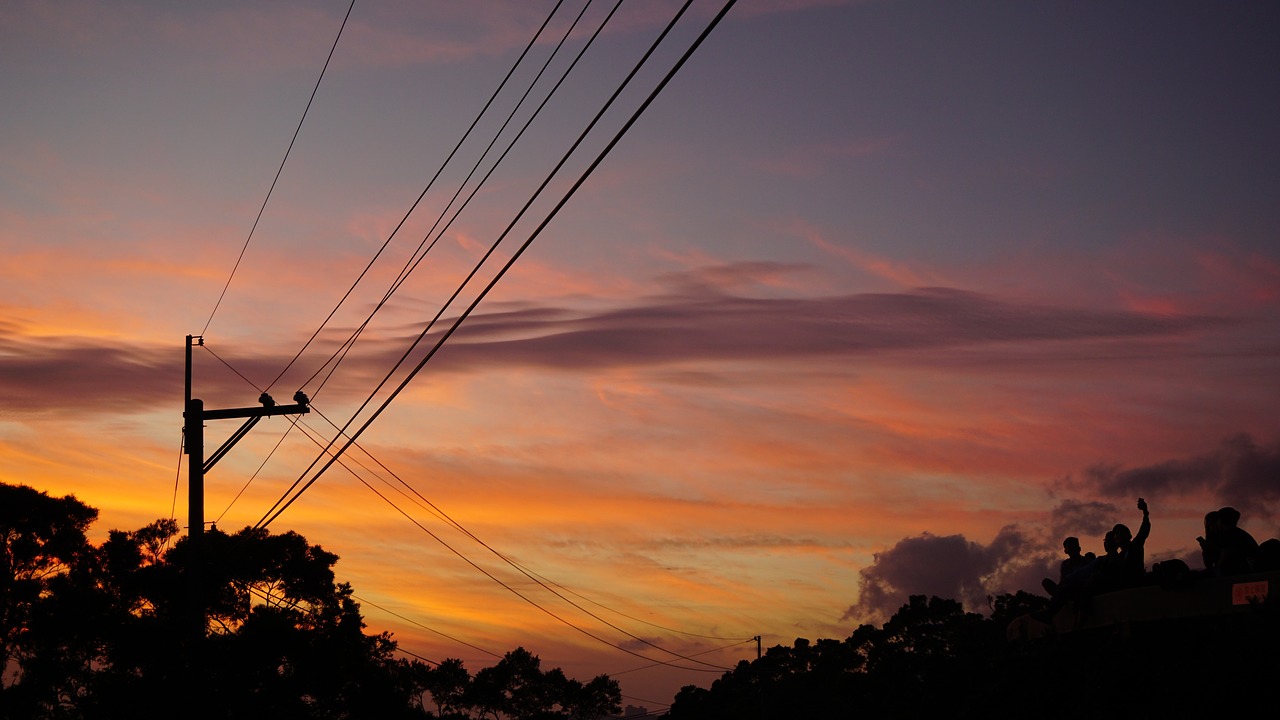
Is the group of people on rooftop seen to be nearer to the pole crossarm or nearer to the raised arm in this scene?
the raised arm

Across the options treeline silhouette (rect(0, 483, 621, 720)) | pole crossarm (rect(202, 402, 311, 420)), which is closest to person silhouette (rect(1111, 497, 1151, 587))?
pole crossarm (rect(202, 402, 311, 420))

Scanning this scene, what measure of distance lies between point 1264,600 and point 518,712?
2402 inches

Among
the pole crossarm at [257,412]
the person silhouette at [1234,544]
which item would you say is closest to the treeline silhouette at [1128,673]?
the person silhouette at [1234,544]

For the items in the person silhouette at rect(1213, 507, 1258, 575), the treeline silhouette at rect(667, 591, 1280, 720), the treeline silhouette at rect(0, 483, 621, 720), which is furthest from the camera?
the treeline silhouette at rect(0, 483, 621, 720)

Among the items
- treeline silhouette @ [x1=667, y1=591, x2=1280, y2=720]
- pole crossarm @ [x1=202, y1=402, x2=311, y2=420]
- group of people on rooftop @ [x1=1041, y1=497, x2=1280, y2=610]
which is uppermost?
pole crossarm @ [x1=202, y1=402, x2=311, y2=420]

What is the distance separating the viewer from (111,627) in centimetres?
3597

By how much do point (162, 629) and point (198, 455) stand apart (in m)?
16.7

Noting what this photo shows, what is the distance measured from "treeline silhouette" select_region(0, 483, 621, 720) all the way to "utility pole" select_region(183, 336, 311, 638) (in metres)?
12.0

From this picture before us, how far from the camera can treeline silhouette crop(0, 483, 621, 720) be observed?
34562 millimetres

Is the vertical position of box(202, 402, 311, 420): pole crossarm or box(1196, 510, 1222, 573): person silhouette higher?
box(202, 402, 311, 420): pole crossarm

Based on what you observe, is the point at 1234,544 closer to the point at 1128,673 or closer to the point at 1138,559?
the point at 1138,559

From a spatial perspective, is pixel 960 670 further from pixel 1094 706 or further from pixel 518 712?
pixel 518 712

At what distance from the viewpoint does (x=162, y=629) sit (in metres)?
35.7

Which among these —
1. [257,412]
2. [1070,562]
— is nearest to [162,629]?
[257,412]
